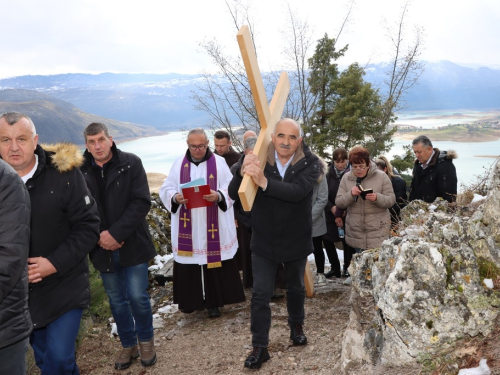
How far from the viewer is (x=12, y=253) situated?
212cm

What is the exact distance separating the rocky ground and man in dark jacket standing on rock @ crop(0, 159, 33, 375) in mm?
2145

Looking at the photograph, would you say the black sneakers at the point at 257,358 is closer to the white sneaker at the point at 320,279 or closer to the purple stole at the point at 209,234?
the purple stole at the point at 209,234

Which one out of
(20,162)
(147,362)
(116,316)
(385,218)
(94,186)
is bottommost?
(147,362)

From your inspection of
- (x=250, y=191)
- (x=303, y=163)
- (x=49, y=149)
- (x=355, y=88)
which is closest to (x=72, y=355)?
(x=49, y=149)

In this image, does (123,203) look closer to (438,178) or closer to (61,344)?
(61,344)

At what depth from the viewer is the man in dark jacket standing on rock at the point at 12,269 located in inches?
82.4

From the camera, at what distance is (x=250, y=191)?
3162 millimetres

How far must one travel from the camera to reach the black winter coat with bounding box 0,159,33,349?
2.09m

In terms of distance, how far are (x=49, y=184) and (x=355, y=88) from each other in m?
20.7

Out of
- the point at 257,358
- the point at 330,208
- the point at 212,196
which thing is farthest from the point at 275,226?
the point at 330,208

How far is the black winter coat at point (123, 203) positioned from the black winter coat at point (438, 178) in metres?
3.78

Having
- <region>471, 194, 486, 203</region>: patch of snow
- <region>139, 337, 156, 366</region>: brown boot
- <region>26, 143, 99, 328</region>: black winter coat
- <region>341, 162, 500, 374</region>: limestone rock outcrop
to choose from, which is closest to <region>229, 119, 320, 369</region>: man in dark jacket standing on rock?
<region>341, 162, 500, 374</region>: limestone rock outcrop

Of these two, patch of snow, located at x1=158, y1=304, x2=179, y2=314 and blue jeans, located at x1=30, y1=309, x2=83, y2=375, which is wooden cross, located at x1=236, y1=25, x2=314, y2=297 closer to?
blue jeans, located at x1=30, y1=309, x2=83, y2=375

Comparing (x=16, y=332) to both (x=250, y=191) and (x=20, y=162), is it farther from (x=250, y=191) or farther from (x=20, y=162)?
(x=250, y=191)
